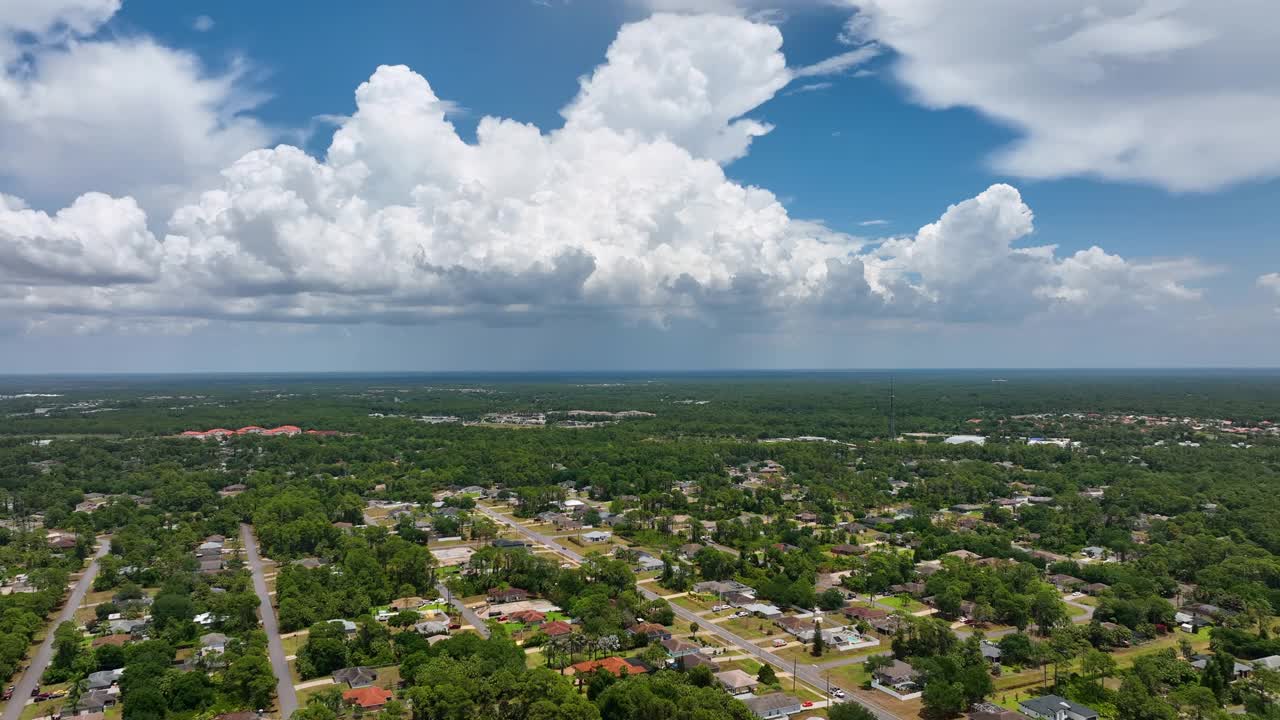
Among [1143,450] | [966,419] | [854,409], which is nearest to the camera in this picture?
[1143,450]

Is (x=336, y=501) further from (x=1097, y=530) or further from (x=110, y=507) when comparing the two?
(x=1097, y=530)

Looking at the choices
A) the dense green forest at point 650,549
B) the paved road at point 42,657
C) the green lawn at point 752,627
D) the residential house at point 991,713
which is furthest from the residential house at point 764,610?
the paved road at point 42,657

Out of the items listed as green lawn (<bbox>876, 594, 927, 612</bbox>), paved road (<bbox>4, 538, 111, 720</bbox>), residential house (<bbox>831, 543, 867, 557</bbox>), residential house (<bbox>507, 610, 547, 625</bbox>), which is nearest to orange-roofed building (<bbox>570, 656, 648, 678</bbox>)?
residential house (<bbox>507, 610, 547, 625</bbox>)

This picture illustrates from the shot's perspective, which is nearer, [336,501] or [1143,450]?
[336,501]

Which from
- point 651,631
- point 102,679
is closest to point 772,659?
point 651,631

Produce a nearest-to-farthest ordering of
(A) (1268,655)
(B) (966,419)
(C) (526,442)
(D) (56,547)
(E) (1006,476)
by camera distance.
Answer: (A) (1268,655) < (D) (56,547) < (E) (1006,476) < (C) (526,442) < (B) (966,419)

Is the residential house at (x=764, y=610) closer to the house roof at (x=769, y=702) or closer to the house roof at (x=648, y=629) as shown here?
the house roof at (x=648, y=629)

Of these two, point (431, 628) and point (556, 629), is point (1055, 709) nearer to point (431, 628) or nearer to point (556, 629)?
point (556, 629)

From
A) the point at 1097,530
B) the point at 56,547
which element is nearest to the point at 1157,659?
the point at 1097,530
